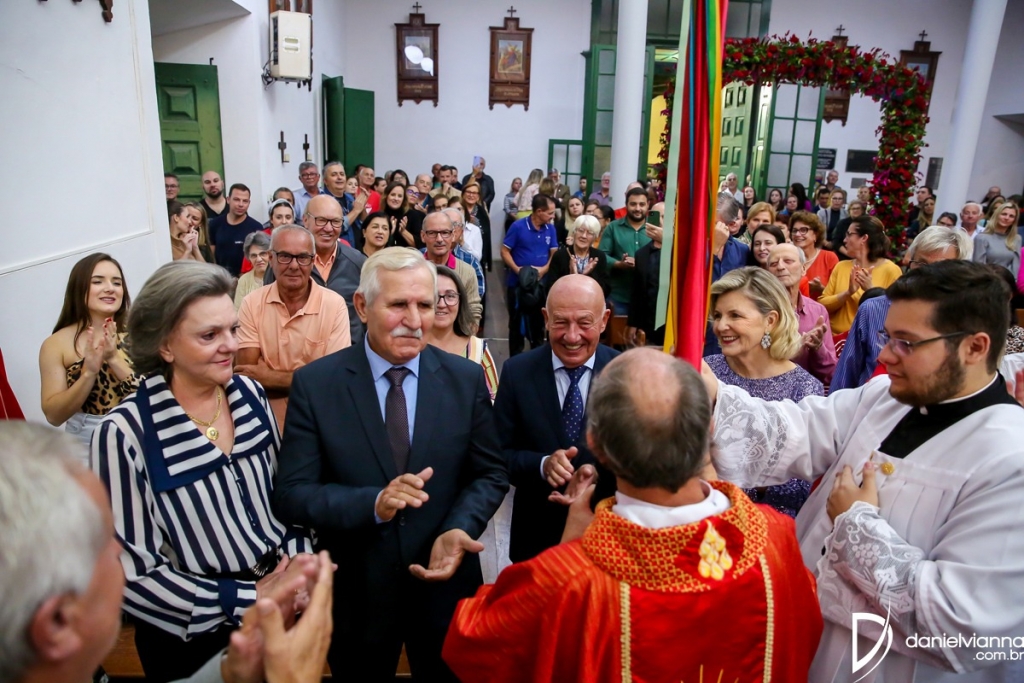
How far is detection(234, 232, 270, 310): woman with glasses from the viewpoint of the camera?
4.28m

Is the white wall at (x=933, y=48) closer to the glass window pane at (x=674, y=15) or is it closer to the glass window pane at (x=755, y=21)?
the glass window pane at (x=755, y=21)

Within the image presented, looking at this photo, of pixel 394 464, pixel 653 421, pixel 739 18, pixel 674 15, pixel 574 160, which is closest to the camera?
pixel 653 421

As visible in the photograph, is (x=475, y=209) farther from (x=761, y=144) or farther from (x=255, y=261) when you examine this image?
(x=761, y=144)

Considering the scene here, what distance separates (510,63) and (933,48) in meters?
8.33

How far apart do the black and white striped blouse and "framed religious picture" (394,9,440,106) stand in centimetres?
1214

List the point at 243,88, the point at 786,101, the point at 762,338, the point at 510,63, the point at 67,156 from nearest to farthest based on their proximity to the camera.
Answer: the point at 762,338 < the point at 67,156 < the point at 243,88 < the point at 786,101 < the point at 510,63

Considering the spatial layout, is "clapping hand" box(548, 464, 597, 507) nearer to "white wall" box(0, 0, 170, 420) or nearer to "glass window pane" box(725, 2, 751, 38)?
"white wall" box(0, 0, 170, 420)

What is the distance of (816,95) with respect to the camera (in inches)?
486

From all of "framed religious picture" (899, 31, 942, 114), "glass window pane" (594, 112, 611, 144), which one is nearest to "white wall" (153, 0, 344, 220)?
"glass window pane" (594, 112, 611, 144)

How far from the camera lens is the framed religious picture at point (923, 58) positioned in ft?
43.5

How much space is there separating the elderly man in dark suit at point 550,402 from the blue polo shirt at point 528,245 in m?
4.60

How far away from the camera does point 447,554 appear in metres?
1.86

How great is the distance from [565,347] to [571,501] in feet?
2.42

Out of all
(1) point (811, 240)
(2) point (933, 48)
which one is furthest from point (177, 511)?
(2) point (933, 48)
